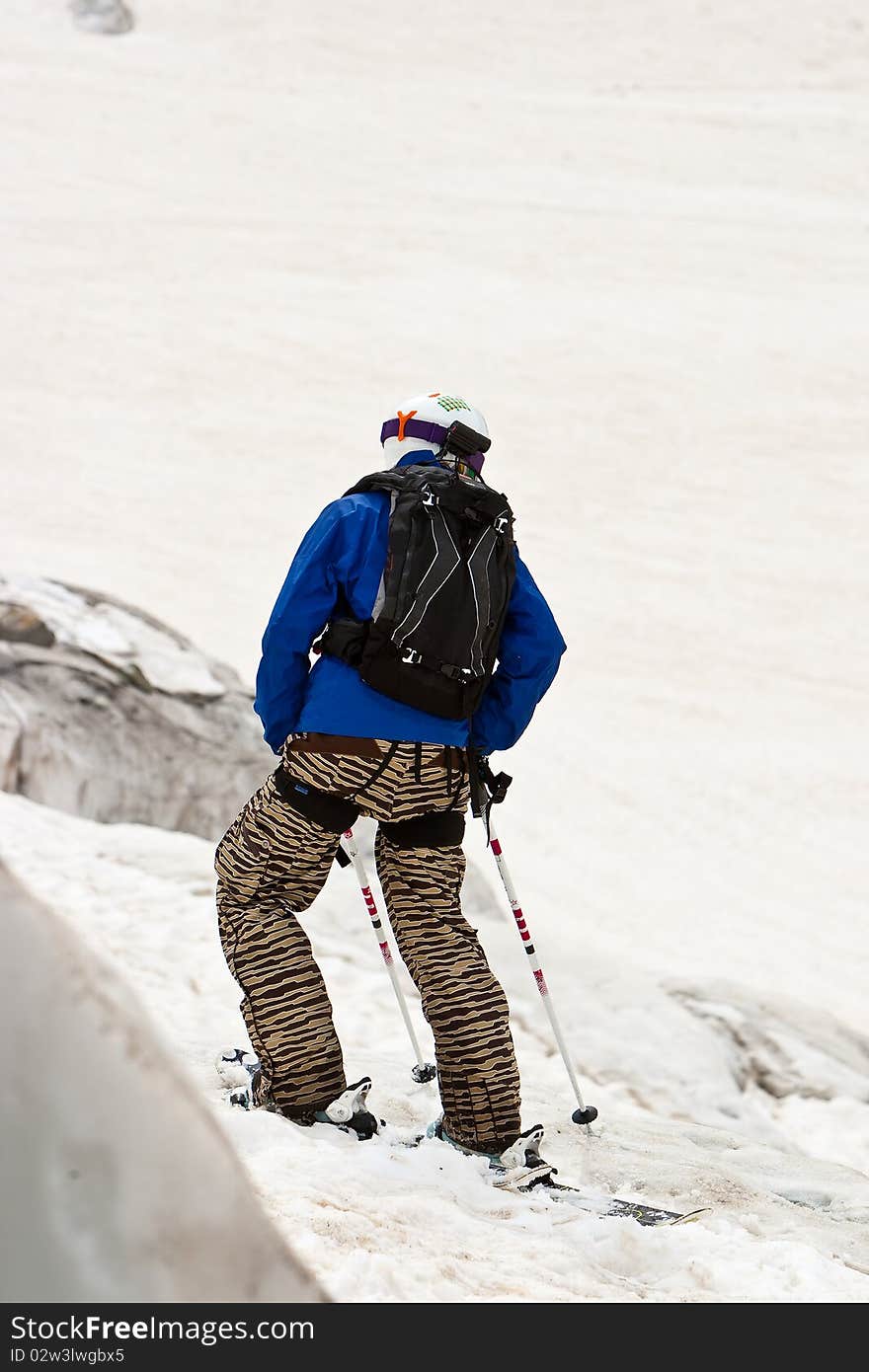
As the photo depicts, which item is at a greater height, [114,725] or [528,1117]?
[114,725]

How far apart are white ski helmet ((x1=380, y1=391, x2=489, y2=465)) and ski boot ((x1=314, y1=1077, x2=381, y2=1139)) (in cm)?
160

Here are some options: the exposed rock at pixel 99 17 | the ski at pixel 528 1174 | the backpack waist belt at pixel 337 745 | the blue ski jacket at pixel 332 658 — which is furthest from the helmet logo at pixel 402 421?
the exposed rock at pixel 99 17

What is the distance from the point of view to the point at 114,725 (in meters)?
7.47

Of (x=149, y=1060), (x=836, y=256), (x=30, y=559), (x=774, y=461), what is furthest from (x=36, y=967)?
(x=836, y=256)

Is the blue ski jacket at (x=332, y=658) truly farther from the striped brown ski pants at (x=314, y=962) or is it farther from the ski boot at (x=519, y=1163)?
the ski boot at (x=519, y=1163)

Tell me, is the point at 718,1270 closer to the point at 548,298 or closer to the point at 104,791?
the point at 104,791

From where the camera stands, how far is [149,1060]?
1.36 meters

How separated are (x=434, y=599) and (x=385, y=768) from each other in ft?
1.38

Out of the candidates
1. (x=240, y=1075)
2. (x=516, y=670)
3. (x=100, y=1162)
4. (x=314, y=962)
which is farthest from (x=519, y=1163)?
(x=100, y=1162)

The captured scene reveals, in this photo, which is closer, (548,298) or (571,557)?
(571,557)

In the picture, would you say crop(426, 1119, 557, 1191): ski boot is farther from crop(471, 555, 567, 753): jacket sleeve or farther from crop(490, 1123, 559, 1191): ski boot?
crop(471, 555, 567, 753): jacket sleeve

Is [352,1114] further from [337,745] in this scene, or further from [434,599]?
[434,599]

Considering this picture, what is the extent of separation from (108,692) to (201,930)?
200cm

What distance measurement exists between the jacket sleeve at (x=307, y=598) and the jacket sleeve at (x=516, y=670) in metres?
0.48
